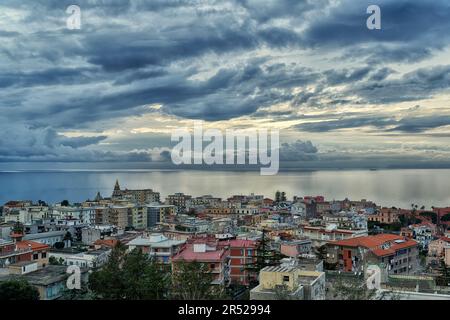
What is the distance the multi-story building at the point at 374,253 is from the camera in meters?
7.31

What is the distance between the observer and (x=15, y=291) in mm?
3904

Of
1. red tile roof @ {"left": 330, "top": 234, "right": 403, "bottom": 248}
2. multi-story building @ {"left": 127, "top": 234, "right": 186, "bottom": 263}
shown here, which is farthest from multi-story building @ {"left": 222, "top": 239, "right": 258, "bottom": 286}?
red tile roof @ {"left": 330, "top": 234, "right": 403, "bottom": 248}

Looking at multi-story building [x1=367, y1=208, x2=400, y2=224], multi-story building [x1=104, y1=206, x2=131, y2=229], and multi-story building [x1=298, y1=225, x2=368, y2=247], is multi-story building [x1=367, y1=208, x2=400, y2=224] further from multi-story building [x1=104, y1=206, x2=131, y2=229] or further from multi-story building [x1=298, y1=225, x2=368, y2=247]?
multi-story building [x1=104, y1=206, x2=131, y2=229]

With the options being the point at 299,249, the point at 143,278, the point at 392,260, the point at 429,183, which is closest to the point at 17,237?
the point at 299,249

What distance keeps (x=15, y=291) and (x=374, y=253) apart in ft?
16.9

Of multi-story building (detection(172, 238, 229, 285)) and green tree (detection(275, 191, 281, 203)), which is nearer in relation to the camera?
multi-story building (detection(172, 238, 229, 285))

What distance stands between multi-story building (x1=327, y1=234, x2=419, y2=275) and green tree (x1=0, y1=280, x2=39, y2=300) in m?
4.95

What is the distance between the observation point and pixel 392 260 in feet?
24.3

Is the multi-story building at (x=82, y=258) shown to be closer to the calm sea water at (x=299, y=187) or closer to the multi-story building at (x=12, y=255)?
the multi-story building at (x=12, y=255)

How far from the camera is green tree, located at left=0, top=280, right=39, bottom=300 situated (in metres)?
3.83

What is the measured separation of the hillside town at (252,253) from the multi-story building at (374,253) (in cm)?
2

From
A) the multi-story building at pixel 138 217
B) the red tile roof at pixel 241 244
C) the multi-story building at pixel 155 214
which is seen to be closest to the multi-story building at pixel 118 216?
the multi-story building at pixel 138 217
